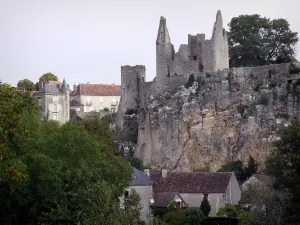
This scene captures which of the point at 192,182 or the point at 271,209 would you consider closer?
the point at 271,209

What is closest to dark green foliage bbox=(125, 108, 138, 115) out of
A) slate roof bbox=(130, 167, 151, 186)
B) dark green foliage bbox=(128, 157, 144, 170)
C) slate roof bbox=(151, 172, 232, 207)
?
dark green foliage bbox=(128, 157, 144, 170)

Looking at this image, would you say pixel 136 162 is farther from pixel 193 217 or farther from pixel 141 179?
pixel 193 217

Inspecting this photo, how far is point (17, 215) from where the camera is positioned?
33094 mm

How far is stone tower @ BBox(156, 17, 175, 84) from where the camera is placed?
6644 cm

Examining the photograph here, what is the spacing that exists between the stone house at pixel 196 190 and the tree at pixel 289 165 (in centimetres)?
997

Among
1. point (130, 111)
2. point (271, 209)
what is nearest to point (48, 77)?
point (130, 111)

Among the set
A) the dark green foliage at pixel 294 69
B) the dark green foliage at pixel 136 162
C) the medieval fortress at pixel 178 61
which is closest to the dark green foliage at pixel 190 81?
the medieval fortress at pixel 178 61

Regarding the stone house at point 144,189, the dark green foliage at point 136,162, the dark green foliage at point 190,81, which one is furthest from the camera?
the dark green foliage at point 190,81

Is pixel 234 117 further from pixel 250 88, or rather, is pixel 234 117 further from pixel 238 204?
pixel 238 204

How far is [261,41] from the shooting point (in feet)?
220

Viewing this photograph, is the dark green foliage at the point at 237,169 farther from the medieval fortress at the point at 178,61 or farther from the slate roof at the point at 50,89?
the slate roof at the point at 50,89

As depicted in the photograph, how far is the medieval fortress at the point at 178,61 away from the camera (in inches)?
2537

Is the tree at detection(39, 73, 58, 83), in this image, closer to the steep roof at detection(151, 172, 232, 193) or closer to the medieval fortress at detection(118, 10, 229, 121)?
the medieval fortress at detection(118, 10, 229, 121)

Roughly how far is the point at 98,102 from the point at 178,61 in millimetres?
29074
